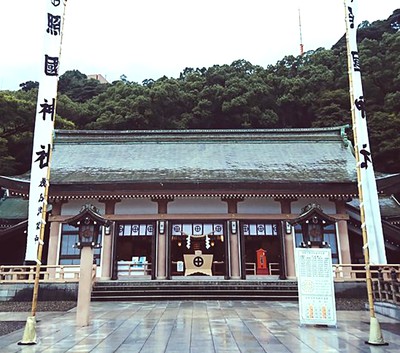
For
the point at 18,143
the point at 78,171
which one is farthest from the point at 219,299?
the point at 18,143

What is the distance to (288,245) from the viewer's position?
1370 centimetres

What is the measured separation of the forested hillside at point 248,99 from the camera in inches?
1217

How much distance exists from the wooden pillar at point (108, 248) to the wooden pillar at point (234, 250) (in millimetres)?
4817

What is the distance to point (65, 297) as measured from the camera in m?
11.3

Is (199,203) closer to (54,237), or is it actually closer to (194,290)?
(194,290)

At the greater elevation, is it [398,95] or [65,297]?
[398,95]

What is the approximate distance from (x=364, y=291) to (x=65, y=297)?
33.9ft

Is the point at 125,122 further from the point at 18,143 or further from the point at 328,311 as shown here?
the point at 328,311

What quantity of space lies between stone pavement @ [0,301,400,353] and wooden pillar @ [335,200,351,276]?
4.83m

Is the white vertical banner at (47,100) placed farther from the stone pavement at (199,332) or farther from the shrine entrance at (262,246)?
the shrine entrance at (262,246)

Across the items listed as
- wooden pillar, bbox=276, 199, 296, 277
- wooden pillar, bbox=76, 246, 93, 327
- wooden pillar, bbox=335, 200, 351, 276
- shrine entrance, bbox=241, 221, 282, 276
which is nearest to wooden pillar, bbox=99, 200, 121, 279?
shrine entrance, bbox=241, 221, 282, 276

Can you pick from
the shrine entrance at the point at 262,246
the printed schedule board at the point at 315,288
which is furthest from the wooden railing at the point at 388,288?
the shrine entrance at the point at 262,246

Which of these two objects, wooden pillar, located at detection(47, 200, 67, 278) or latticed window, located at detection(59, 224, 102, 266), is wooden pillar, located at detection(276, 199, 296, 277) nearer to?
latticed window, located at detection(59, 224, 102, 266)

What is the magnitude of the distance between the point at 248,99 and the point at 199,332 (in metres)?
29.8
